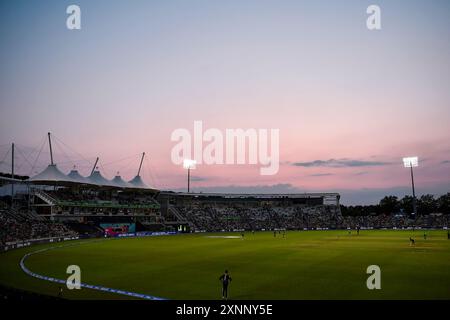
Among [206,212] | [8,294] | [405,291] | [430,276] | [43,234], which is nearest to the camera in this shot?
[8,294]

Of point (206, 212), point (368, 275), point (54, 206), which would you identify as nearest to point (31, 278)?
point (368, 275)

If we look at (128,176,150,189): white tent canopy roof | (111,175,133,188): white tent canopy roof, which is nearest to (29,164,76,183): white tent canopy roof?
(111,175,133,188): white tent canopy roof

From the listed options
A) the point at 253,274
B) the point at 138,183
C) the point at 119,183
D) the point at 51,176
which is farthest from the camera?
the point at 138,183

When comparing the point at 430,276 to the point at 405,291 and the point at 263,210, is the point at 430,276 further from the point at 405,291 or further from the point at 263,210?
the point at 263,210

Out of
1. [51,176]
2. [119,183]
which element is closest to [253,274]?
[51,176]

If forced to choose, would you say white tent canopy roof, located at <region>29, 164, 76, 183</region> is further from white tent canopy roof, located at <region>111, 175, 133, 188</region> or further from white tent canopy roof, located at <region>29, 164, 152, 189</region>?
white tent canopy roof, located at <region>111, 175, 133, 188</region>

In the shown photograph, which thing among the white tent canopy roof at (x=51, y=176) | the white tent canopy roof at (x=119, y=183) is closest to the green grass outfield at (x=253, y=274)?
the white tent canopy roof at (x=51, y=176)

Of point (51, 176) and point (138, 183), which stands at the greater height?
point (51, 176)

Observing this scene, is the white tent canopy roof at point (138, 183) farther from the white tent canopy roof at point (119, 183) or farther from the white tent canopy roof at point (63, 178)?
the white tent canopy roof at point (63, 178)

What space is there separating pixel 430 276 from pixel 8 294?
2700 cm

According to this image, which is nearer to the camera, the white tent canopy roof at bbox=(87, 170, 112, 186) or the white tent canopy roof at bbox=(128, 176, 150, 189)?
the white tent canopy roof at bbox=(87, 170, 112, 186)

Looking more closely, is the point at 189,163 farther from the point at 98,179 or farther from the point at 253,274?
the point at 253,274

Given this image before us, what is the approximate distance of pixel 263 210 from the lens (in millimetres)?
142625

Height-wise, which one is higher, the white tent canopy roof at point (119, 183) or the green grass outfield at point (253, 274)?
the white tent canopy roof at point (119, 183)
